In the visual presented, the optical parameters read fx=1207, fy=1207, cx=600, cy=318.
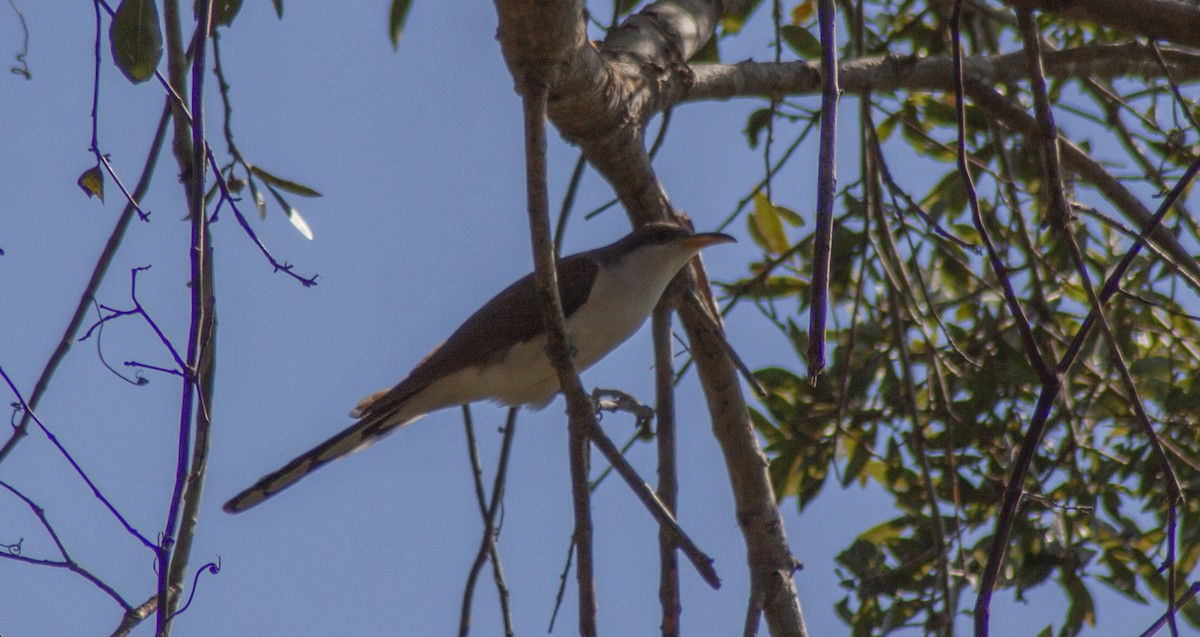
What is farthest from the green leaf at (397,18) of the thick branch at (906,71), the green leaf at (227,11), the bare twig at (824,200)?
the bare twig at (824,200)

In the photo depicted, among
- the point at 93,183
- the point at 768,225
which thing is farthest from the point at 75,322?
the point at 768,225

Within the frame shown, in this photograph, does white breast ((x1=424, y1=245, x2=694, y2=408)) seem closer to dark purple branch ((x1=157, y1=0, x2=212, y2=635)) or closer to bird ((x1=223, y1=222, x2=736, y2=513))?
bird ((x1=223, y1=222, x2=736, y2=513))

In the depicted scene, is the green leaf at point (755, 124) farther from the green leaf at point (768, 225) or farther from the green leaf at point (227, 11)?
the green leaf at point (227, 11)

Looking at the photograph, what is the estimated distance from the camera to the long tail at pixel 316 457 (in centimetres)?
392

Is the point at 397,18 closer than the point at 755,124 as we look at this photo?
Answer: Yes

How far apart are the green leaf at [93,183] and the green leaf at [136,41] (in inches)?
12.7

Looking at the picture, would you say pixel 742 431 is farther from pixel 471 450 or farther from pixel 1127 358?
pixel 1127 358

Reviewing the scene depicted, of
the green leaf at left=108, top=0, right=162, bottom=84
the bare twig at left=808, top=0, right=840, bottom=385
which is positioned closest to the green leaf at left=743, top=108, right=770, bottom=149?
the bare twig at left=808, top=0, right=840, bottom=385

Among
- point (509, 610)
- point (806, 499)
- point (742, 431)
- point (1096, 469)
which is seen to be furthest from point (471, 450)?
point (1096, 469)

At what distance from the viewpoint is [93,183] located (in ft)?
8.61

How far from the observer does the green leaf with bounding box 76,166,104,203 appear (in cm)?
262

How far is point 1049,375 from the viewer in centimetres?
196

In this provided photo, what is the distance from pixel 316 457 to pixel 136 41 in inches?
79.7

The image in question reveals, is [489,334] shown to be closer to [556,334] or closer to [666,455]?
[666,455]
